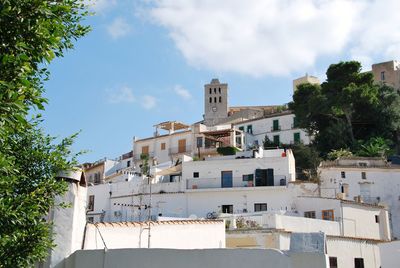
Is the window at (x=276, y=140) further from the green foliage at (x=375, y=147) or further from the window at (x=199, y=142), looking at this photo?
the green foliage at (x=375, y=147)

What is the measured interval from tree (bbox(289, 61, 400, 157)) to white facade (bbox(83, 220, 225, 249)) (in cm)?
3927

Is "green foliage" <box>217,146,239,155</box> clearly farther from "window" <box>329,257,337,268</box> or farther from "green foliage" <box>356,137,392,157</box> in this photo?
"window" <box>329,257,337,268</box>

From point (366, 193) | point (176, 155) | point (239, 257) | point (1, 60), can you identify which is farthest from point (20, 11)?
point (176, 155)

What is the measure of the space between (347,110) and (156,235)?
146ft

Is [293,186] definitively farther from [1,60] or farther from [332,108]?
[1,60]

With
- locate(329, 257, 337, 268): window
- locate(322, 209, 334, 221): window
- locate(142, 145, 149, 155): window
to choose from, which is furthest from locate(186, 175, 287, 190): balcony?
locate(142, 145, 149, 155): window

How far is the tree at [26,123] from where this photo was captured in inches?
275

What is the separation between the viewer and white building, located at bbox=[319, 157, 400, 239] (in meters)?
41.4

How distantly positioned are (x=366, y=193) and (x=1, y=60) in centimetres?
3857

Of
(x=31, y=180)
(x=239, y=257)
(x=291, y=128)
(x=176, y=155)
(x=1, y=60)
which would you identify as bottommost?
(x=239, y=257)

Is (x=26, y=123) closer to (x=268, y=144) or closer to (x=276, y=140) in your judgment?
(x=268, y=144)

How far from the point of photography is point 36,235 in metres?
8.41

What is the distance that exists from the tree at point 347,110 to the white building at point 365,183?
10.2m

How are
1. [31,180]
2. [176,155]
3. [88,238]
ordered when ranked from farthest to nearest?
1. [176,155]
2. [88,238]
3. [31,180]
